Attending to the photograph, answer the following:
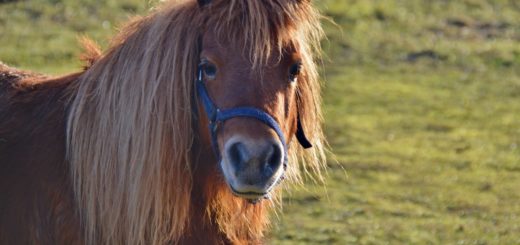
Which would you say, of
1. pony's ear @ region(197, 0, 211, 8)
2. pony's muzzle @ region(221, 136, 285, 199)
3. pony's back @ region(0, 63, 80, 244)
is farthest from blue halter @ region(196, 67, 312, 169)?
pony's back @ region(0, 63, 80, 244)

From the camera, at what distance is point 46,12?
69.8 feet

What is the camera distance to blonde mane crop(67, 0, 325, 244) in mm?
4547

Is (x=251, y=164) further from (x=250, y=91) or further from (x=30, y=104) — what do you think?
(x=30, y=104)

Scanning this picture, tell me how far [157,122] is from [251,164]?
0.61 metres

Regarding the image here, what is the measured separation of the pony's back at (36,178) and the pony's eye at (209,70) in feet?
2.59

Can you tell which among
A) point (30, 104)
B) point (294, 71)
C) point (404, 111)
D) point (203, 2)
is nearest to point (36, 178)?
point (30, 104)

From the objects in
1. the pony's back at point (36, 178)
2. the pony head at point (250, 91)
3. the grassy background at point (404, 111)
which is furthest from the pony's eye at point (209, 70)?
the grassy background at point (404, 111)

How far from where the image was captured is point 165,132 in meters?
4.56

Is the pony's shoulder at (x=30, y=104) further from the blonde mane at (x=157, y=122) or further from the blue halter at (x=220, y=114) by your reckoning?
the blue halter at (x=220, y=114)

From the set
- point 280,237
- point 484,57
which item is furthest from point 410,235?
point 484,57

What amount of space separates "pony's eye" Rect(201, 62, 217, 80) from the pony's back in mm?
788

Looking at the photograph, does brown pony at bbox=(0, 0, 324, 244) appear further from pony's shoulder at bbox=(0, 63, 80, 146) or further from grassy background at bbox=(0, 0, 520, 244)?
grassy background at bbox=(0, 0, 520, 244)

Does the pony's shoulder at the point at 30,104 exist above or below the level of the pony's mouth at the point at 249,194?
above

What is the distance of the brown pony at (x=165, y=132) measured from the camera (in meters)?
4.49
